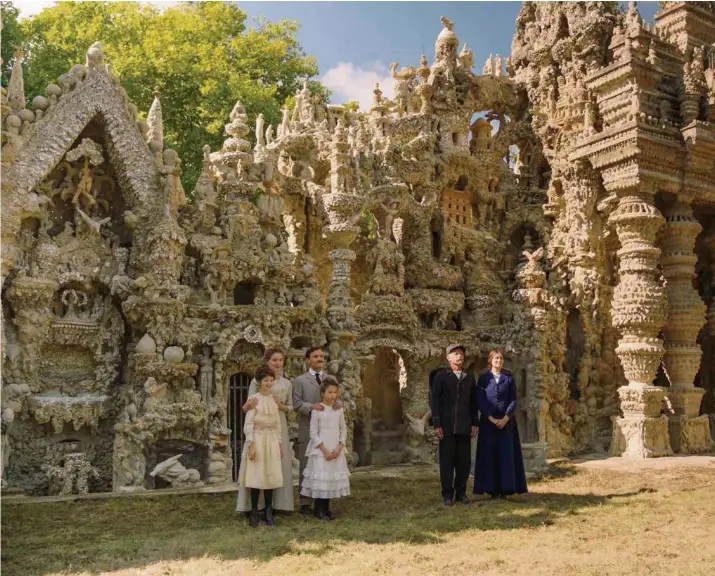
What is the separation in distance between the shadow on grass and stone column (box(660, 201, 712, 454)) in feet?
17.7

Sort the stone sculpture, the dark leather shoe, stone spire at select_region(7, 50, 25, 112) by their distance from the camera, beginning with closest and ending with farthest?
the dark leather shoe → the stone sculpture → stone spire at select_region(7, 50, 25, 112)

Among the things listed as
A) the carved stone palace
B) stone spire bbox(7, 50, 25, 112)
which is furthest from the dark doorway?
stone spire bbox(7, 50, 25, 112)

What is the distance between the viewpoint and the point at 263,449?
23.5 feet

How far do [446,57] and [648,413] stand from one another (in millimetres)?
11983

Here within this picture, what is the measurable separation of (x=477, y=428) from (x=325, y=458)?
6.44 feet

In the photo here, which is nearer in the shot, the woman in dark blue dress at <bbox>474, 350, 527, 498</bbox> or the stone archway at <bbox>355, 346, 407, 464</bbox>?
the woman in dark blue dress at <bbox>474, 350, 527, 498</bbox>

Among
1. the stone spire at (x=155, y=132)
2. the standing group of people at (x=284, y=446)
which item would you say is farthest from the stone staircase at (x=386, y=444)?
the standing group of people at (x=284, y=446)

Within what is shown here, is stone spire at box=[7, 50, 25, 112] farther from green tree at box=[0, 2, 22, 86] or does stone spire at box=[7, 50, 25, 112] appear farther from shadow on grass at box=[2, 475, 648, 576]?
green tree at box=[0, 2, 22, 86]

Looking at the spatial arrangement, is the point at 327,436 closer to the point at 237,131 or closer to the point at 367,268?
the point at 237,131

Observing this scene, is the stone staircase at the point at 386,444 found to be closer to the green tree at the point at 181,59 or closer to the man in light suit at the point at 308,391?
the man in light suit at the point at 308,391

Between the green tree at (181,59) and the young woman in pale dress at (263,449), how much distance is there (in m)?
14.3

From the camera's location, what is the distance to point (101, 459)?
11.1m

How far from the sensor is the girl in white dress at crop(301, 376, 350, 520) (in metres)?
7.32

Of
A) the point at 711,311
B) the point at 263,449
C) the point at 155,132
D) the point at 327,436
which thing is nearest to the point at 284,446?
the point at 263,449
